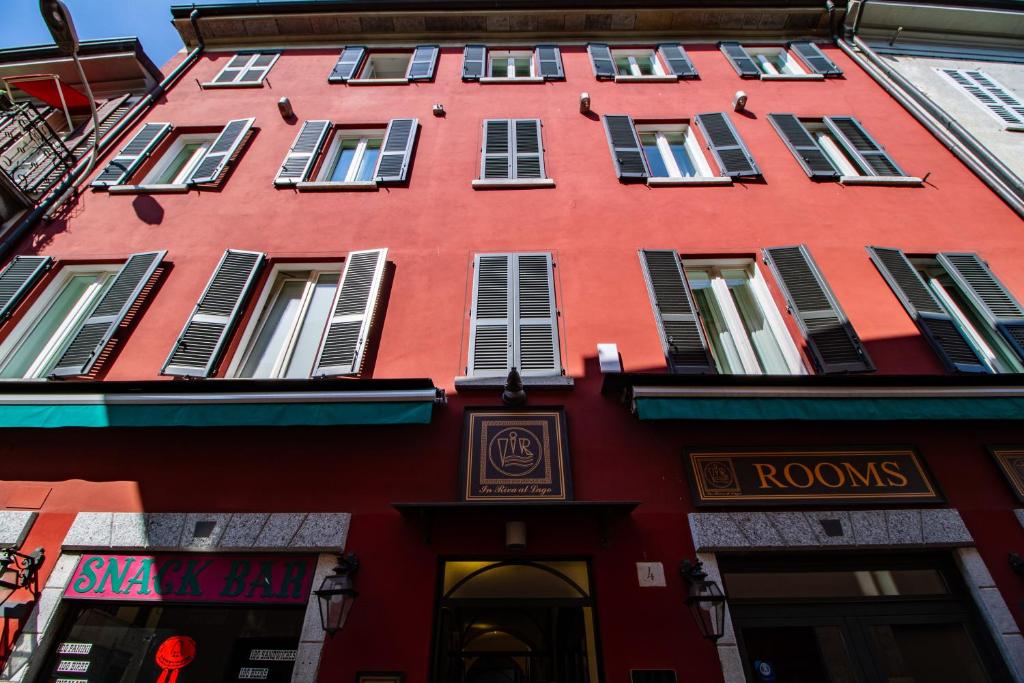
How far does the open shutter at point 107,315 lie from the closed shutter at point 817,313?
7660mm

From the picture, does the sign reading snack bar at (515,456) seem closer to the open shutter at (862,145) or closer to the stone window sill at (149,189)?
the stone window sill at (149,189)

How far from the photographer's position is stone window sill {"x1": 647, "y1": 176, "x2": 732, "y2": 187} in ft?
24.3

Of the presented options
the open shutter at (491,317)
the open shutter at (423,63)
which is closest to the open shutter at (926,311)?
the open shutter at (491,317)

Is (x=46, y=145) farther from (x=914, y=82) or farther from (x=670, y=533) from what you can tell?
(x=914, y=82)

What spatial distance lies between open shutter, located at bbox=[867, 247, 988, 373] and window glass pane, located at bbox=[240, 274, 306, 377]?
23.7ft

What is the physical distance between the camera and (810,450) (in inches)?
192

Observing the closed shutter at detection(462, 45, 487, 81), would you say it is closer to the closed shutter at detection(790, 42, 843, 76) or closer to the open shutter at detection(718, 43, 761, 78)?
the open shutter at detection(718, 43, 761, 78)

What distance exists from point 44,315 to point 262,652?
5197 mm

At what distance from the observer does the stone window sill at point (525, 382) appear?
17.4 ft

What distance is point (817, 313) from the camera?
5.80 m

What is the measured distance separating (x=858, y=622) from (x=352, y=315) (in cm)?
561

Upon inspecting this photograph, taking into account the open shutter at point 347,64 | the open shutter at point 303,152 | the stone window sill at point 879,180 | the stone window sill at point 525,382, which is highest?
the open shutter at point 347,64

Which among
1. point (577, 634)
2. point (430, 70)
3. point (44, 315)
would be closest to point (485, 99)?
point (430, 70)

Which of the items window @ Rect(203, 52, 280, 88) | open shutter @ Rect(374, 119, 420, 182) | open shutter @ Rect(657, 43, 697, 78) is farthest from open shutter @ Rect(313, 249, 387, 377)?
open shutter @ Rect(657, 43, 697, 78)
